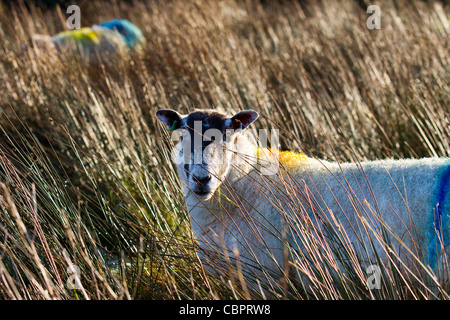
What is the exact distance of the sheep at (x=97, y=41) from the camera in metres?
5.90

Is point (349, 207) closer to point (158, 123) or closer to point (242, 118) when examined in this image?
point (242, 118)

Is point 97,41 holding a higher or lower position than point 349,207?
higher

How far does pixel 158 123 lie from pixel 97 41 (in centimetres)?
397

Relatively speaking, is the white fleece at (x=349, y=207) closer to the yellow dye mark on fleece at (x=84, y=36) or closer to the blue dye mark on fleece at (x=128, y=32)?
the yellow dye mark on fleece at (x=84, y=36)

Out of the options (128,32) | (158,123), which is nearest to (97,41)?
(128,32)

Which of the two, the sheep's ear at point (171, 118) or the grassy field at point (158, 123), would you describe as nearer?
the grassy field at point (158, 123)

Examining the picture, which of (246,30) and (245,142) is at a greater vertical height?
(246,30)

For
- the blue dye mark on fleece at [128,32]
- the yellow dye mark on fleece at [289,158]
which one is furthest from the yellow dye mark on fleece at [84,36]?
the yellow dye mark on fleece at [289,158]

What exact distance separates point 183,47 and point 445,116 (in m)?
3.17

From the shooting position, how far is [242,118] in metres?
2.63

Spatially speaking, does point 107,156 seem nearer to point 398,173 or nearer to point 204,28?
point 398,173

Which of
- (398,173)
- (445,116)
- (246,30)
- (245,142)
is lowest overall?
(445,116)
